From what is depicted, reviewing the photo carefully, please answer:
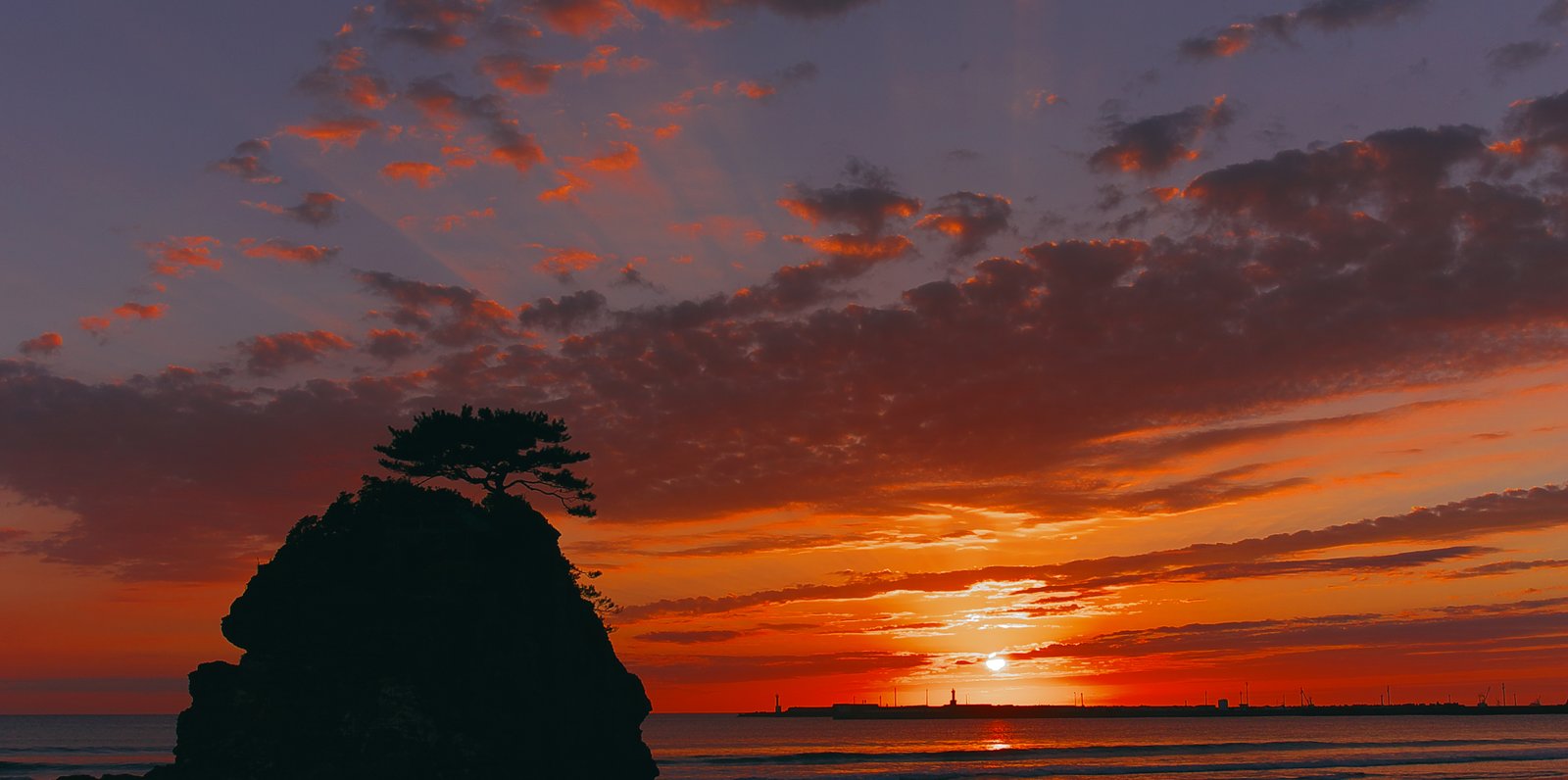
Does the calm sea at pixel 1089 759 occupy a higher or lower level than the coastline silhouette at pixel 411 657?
lower

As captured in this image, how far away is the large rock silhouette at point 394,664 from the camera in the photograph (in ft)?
157

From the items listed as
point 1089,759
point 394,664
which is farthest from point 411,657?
point 1089,759

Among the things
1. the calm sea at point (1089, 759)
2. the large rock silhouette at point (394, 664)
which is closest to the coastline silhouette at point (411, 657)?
the large rock silhouette at point (394, 664)

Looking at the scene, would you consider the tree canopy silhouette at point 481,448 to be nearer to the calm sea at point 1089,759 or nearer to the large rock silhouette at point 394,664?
the large rock silhouette at point 394,664

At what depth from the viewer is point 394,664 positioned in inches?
1922

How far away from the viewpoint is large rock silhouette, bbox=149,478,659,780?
48000 mm

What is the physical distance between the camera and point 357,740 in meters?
47.4

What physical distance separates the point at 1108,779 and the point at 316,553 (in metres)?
72.8

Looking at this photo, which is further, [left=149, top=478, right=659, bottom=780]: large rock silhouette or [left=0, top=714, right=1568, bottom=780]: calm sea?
[left=0, top=714, right=1568, bottom=780]: calm sea

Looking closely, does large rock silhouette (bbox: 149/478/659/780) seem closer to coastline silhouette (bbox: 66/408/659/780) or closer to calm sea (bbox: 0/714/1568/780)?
coastline silhouette (bbox: 66/408/659/780)

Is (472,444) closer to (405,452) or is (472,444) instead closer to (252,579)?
(405,452)

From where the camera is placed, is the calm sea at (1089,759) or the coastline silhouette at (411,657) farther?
the calm sea at (1089,759)

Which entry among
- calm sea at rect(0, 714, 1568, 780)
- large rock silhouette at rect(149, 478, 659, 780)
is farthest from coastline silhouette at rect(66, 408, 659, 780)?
calm sea at rect(0, 714, 1568, 780)

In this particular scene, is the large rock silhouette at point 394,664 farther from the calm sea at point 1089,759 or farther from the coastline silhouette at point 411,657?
the calm sea at point 1089,759
